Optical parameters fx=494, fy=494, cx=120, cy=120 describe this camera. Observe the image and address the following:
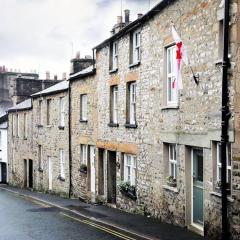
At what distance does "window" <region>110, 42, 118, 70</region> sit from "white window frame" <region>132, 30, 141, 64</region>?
172cm

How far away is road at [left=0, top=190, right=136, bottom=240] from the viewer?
14.0 meters

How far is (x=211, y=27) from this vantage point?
41.5ft

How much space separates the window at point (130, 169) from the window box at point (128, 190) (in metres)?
0.23

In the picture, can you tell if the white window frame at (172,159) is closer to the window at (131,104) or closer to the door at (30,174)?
the window at (131,104)

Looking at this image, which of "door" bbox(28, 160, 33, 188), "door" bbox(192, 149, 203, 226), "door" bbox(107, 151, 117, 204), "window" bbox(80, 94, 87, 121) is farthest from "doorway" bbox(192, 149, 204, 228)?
"door" bbox(28, 160, 33, 188)

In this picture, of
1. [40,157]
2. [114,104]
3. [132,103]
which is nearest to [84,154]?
[114,104]

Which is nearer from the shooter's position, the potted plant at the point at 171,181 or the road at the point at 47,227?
the road at the point at 47,227

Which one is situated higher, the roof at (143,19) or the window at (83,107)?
the roof at (143,19)

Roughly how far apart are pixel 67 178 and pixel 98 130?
5.86 meters

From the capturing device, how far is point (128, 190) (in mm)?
18844

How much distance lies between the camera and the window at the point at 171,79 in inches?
600

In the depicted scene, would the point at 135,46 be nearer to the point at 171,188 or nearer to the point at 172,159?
the point at 172,159

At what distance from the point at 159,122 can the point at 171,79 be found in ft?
5.06

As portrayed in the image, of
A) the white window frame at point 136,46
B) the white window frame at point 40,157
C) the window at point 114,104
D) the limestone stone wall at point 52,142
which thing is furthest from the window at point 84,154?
the white window frame at point 40,157
